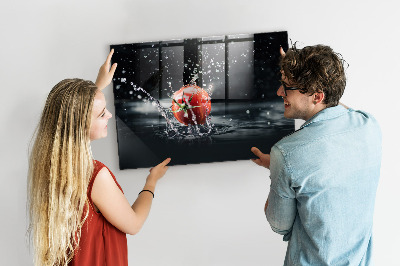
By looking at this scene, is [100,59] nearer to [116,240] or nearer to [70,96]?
[70,96]

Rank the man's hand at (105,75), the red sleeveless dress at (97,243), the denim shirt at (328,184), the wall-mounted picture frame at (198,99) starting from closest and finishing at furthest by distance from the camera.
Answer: the denim shirt at (328,184) → the red sleeveless dress at (97,243) → the man's hand at (105,75) → the wall-mounted picture frame at (198,99)

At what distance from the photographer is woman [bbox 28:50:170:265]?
125 centimetres

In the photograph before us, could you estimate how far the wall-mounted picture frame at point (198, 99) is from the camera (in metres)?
1.74

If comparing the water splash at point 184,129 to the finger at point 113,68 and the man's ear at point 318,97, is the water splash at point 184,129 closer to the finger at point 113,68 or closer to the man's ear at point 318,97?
the finger at point 113,68

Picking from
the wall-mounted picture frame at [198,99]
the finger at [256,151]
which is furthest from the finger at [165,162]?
the finger at [256,151]

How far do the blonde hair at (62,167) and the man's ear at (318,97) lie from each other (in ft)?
2.46

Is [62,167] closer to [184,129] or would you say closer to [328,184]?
[184,129]

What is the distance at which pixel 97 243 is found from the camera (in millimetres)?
1345

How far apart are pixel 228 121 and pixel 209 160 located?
Result: 21cm

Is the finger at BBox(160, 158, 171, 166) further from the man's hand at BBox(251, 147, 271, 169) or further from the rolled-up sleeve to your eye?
the rolled-up sleeve

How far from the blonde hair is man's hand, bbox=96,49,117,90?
310 millimetres

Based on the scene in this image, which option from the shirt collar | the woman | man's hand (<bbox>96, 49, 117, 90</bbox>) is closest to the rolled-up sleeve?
the shirt collar

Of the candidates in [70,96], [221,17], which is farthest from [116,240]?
[221,17]

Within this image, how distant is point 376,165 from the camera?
1.27m
